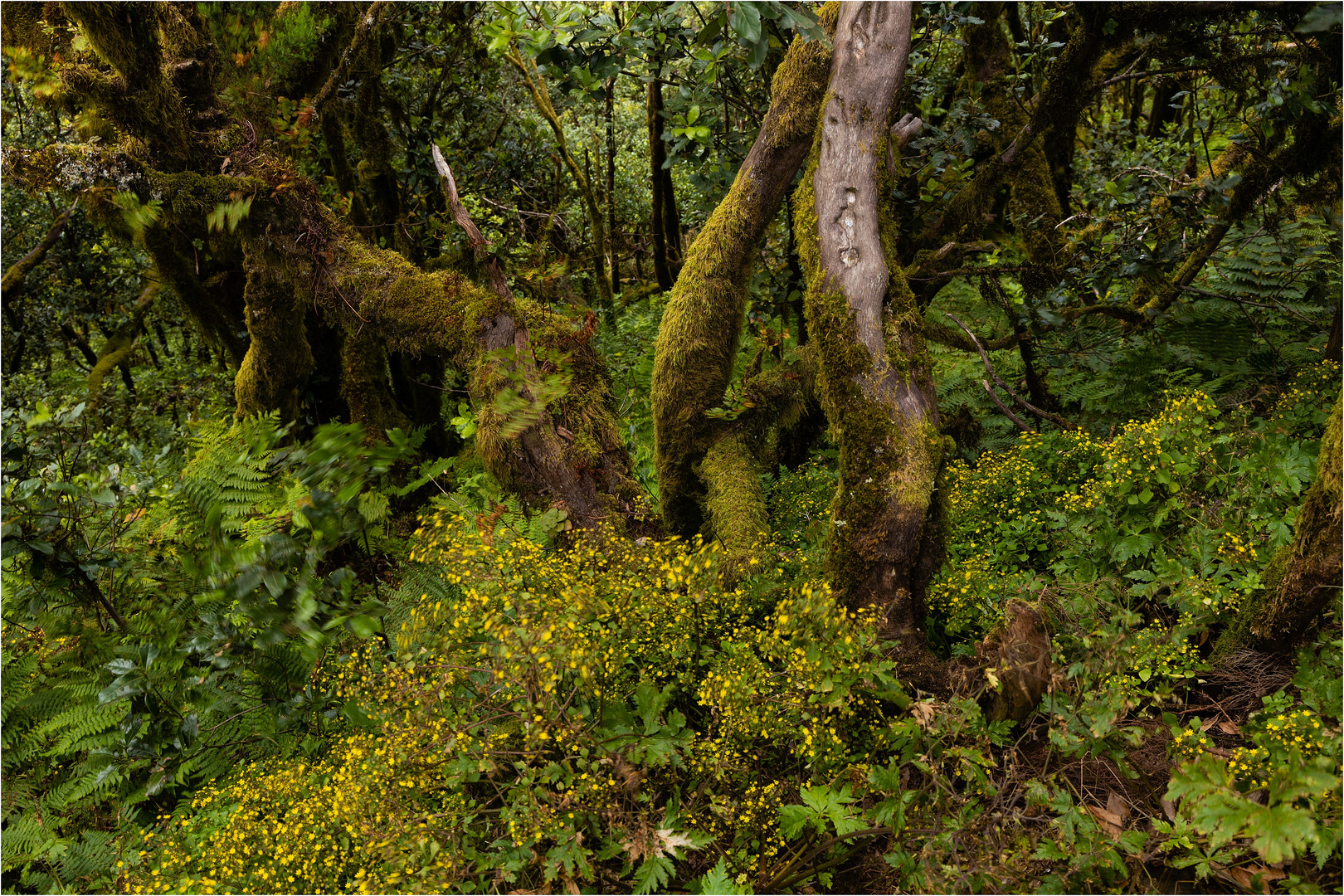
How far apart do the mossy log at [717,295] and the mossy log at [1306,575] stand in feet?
9.62

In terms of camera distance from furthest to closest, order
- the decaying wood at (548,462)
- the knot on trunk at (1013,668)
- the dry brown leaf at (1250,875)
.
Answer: the decaying wood at (548,462) < the knot on trunk at (1013,668) < the dry brown leaf at (1250,875)

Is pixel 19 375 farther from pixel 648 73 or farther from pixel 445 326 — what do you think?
pixel 648 73

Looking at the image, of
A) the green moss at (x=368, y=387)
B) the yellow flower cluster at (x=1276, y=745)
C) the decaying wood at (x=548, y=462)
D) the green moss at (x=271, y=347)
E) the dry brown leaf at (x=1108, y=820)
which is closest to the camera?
the yellow flower cluster at (x=1276, y=745)

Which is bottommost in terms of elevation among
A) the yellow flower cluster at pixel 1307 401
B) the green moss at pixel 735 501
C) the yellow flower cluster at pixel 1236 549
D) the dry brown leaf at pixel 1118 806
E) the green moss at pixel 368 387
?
the dry brown leaf at pixel 1118 806

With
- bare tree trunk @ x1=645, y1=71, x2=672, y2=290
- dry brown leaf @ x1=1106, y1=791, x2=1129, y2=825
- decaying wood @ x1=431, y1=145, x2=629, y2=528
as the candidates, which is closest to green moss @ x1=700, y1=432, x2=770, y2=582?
decaying wood @ x1=431, y1=145, x2=629, y2=528

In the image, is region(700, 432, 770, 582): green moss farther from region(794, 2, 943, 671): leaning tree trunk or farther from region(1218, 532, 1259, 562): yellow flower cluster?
region(1218, 532, 1259, 562): yellow flower cluster

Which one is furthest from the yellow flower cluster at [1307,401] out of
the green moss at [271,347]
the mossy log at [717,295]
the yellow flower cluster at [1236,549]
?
the green moss at [271,347]

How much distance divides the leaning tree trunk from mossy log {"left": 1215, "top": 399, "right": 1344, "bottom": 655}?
4.54 feet

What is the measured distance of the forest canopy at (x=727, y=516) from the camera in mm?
2951

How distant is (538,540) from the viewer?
14.5 ft

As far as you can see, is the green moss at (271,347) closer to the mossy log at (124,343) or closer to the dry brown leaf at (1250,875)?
the mossy log at (124,343)

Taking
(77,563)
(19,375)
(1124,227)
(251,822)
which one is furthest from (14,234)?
(1124,227)

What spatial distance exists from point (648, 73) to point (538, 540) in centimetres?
350

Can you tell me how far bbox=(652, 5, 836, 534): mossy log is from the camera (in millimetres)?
4266
